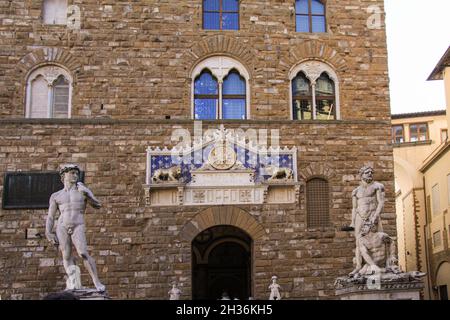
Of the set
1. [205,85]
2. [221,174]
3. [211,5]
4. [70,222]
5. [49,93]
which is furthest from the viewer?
[211,5]

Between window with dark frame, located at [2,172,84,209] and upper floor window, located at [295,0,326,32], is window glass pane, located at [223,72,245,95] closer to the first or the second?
upper floor window, located at [295,0,326,32]

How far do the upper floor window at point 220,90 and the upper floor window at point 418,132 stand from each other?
14718 mm

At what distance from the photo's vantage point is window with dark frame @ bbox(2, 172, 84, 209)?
16047 millimetres

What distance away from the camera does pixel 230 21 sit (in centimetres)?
1780

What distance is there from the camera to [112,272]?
51.7 feet

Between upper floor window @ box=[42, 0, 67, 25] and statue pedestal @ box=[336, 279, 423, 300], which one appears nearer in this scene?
statue pedestal @ box=[336, 279, 423, 300]

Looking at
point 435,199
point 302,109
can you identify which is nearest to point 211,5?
point 302,109

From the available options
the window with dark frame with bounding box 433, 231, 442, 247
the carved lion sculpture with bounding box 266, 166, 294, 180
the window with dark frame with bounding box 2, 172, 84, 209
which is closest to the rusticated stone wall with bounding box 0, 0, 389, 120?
the carved lion sculpture with bounding box 266, 166, 294, 180

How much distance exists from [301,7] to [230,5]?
6.53 ft

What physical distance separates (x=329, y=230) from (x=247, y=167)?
2.61 meters

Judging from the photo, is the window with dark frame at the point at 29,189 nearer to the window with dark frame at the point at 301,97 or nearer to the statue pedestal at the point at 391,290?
the window with dark frame at the point at 301,97

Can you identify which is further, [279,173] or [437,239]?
[437,239]

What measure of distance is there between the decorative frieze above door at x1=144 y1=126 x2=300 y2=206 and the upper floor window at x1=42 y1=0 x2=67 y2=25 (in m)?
4.41

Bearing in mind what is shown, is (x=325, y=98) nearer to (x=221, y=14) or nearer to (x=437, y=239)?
(x=221, y=14)
